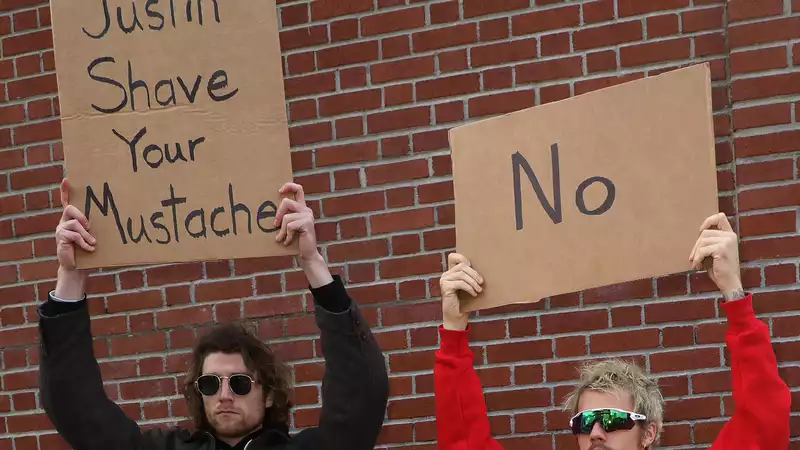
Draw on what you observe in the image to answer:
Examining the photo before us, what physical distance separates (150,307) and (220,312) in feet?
0.92

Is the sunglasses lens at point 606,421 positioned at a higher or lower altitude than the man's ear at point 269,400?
lower

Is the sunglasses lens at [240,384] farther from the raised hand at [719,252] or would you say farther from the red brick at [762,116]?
the red brick at [762,116]

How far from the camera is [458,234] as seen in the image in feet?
8.48

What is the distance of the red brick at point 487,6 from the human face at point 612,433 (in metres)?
1.48

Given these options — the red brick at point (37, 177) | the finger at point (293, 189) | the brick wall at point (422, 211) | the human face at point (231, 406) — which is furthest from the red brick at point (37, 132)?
the finger at point (293, 189)

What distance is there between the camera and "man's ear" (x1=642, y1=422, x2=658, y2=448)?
102 inches

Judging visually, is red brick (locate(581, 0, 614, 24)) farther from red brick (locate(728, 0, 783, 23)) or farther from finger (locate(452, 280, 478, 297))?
finger (locate(452, 280, 478, 297))

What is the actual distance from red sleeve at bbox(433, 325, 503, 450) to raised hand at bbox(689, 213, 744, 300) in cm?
62

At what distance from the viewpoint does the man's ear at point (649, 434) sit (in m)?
2.60

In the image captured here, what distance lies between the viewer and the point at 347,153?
3.69 m

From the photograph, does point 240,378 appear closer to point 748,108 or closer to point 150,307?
point 150,307

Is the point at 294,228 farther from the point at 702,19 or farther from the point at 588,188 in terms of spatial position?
the point at 702,19

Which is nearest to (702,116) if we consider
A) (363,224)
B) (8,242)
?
(363,224)

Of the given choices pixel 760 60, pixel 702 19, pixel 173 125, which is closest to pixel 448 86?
pixel 702 19
